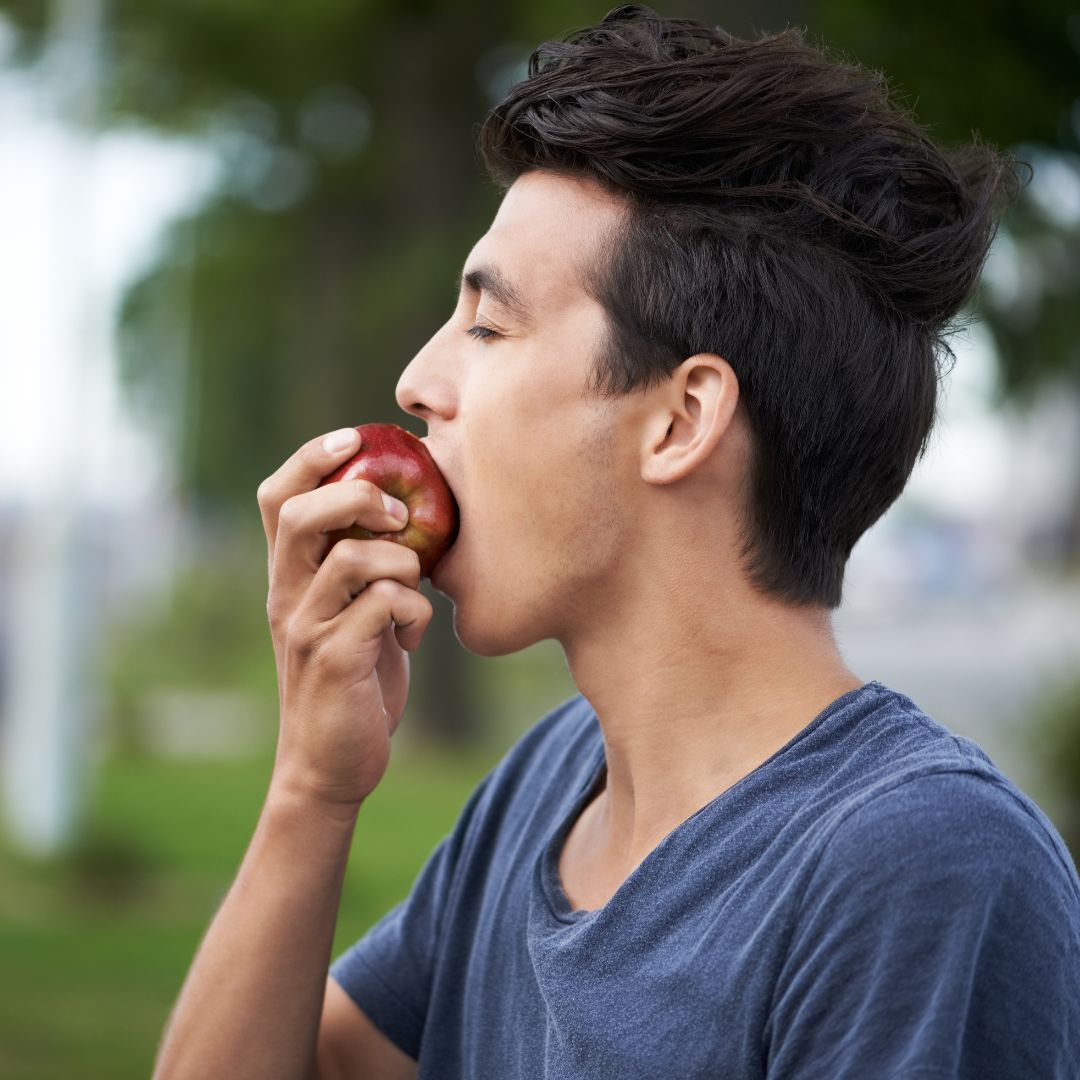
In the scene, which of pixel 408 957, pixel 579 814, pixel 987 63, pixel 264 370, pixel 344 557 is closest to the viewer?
pixel 344 557

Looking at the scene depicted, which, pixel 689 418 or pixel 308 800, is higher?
pixel 689 418

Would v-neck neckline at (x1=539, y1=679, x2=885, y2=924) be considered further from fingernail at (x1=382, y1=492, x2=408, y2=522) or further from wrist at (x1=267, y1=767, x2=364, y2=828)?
fingernail at (x1=382, y1=492, x2=408, y2=522)

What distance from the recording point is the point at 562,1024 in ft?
5.61

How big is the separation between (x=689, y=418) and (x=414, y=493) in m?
0.39

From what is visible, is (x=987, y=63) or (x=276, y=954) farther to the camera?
(x=987, y=63)

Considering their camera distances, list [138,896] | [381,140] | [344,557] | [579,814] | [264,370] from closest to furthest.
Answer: [344,557] → [579,814] → [138,896] → [381,140] → [264,370]

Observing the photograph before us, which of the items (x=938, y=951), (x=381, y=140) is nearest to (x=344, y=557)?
(x=938, y=951)

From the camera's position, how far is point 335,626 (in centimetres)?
195

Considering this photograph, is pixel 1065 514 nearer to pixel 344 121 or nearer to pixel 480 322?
pixel 344 121

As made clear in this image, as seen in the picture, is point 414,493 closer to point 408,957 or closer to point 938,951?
point 408,957

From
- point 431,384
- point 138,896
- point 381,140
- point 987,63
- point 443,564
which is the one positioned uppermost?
point 381,140

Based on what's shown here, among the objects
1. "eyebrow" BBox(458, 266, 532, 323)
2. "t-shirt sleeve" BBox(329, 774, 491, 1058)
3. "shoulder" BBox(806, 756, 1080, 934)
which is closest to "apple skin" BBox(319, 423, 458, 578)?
"eyebrow" BBox(458, 266, 532, 323)

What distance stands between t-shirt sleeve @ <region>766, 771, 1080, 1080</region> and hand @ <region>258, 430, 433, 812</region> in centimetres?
71

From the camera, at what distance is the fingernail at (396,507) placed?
6.44 feet
